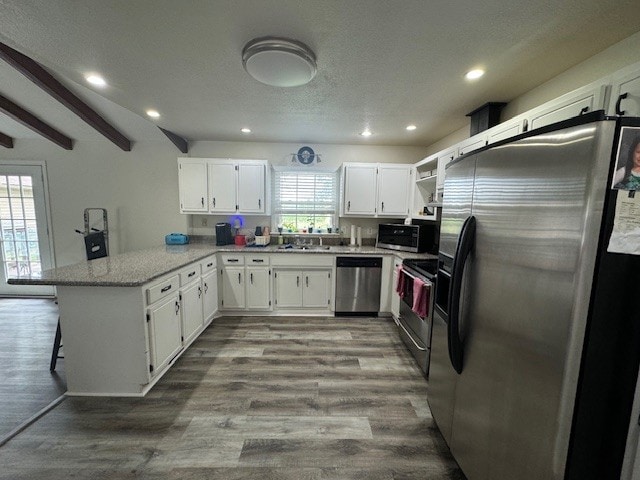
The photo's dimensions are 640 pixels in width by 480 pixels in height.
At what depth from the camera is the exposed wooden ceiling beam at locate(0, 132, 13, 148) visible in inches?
151

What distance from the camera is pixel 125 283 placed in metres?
1.86

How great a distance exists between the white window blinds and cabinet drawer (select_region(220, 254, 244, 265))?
98cm

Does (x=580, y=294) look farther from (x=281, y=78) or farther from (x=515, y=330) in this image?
(x=281, y=78)

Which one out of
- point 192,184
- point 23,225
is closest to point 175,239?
point 192,184

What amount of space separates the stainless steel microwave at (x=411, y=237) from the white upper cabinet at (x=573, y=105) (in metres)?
1.80

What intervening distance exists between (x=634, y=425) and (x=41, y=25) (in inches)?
131

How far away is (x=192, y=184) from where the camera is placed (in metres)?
3.66

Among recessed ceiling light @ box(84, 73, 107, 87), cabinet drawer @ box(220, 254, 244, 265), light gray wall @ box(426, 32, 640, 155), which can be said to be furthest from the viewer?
cabinet drawer @ box(220, 254, 244, 265)

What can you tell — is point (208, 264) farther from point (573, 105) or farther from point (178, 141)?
point (573, 105)

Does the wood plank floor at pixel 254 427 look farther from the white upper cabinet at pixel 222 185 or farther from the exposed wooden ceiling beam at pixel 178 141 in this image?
the exposed wooden ceiling beam at pixel 178 141

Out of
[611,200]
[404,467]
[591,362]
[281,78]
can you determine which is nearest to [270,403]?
[404,467]

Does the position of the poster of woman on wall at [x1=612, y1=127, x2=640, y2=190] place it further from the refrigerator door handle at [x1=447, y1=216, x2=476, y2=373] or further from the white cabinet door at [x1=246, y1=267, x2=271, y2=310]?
the white cabinet door at [x1=246, y1=267, x2=271, y2=310]

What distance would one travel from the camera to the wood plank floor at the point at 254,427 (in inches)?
57.9

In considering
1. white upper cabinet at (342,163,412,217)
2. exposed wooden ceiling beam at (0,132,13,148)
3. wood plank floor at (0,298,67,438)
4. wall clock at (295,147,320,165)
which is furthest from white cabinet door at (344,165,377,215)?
exposed wooden ceiling beam at (0,132,13,148)
